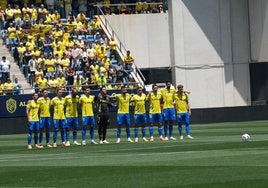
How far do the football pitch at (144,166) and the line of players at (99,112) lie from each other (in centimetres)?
371

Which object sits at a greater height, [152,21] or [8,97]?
[152,21]

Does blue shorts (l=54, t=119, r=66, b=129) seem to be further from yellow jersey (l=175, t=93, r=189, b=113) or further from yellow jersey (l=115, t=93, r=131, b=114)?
yellow jersey (l=175, t=93, r=189, b=113)

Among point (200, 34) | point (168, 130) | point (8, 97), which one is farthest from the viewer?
point (200, 34)

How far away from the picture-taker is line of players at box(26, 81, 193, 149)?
127 feet

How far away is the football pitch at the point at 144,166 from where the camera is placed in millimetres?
20625

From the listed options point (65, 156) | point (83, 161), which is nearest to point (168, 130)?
point (65, 156)

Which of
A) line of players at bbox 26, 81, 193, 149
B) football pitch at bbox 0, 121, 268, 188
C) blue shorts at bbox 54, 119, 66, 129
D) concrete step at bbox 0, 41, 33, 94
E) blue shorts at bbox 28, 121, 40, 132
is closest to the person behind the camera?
football pitch at bbox 0, 121, 268, 188

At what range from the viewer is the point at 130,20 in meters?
65.2

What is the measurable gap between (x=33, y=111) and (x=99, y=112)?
8.11ft

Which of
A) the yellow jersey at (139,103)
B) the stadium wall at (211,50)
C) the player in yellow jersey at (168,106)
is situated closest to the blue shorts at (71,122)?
the yellow jersey at (139,103)

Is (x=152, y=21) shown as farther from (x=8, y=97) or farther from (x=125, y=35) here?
(x=8, y=97)

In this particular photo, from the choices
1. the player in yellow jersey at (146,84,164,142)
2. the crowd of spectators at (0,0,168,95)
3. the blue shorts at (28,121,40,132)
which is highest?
the crowd of spectators at (0,0,168,95)

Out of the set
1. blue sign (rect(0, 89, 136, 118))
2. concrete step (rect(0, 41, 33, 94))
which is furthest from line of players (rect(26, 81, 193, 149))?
concrete step (rect(0, 41, 33, 94))

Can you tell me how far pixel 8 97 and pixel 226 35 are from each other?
1492 centimetres
